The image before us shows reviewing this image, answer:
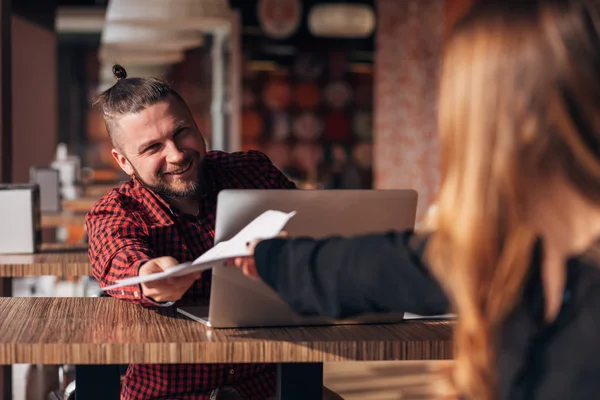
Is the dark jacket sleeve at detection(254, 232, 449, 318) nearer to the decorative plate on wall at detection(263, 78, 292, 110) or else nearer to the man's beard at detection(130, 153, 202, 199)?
the man's beard at detection(130, 153, 202, 199)

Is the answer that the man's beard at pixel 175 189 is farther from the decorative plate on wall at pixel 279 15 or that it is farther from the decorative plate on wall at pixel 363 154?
the decorative plate on wall at pixel 363 154

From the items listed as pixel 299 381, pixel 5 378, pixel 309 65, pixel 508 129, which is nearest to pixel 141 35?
pixel 5 378

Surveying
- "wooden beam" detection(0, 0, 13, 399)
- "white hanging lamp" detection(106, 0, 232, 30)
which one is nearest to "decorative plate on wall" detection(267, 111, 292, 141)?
"white hanging lamp" detection(106, 0, 232, 30)

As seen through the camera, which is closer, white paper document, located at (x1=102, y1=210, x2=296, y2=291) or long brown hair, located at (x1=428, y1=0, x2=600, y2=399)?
long brown hair, located at (x1=428, y1=0, x2=600, y2=399)

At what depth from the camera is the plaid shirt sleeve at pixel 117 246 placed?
1853mm

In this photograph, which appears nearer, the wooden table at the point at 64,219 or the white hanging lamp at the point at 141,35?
the wooden table at the point at 64,219

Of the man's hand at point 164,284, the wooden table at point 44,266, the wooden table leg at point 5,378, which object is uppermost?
the man's hand at point 164,284

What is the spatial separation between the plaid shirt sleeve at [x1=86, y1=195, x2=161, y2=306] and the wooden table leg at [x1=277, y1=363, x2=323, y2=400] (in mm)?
315

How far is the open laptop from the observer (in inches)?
61.9

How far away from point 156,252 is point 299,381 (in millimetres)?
548

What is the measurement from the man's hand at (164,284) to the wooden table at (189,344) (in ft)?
0.17

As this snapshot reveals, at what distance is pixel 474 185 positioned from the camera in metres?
0.94

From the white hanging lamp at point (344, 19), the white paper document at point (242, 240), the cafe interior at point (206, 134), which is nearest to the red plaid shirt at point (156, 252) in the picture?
the cafe interior at point (206, 134)

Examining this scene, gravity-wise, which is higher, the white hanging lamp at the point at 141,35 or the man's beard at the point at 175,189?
the white hanging lamp at the point at 141,35
